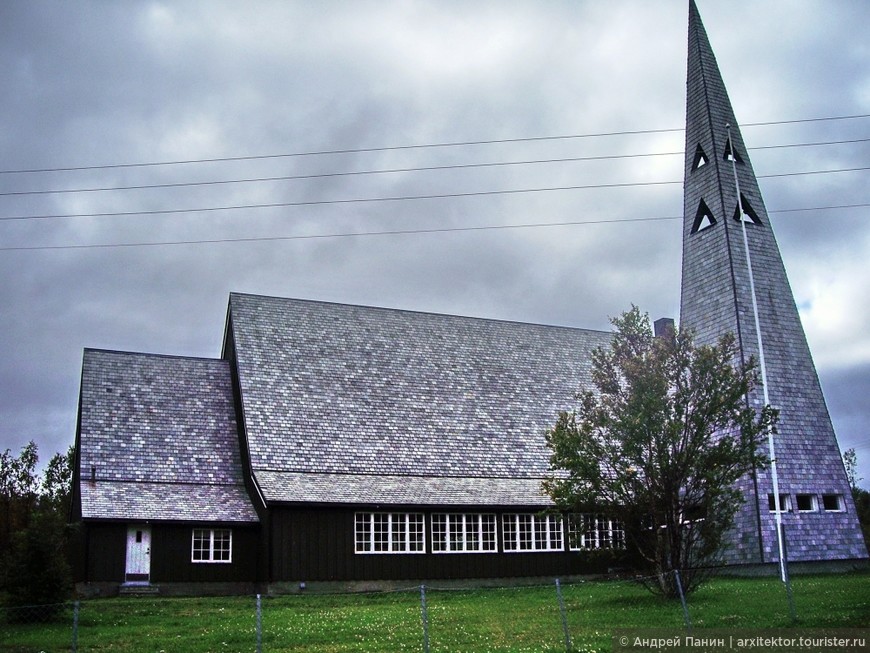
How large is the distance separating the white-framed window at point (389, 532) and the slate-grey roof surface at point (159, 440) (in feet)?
10.8

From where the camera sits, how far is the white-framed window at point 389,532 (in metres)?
27.4

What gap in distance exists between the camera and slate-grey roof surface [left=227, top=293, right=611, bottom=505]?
95.1 ft

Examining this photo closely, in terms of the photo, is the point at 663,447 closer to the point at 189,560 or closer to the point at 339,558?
the point at 339,558

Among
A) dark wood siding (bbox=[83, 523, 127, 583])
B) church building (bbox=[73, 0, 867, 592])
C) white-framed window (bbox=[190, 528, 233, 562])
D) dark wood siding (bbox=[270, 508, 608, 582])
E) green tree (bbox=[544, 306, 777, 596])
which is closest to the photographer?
green tree (bbox=[544, 306, 777, 596])

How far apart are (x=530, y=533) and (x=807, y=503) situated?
909 cm

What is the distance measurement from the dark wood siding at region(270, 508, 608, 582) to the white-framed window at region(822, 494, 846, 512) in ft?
35.2

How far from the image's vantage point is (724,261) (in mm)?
31391

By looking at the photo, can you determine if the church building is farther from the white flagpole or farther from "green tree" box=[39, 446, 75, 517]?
"green tree" box=[39, 446, 75, 517]

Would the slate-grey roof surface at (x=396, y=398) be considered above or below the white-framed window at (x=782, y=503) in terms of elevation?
above

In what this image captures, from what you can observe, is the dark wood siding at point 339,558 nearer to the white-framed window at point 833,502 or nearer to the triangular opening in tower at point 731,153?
the white-framed window at point 833,502

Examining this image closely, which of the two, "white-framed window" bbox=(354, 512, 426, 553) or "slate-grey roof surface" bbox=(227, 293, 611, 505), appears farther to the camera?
"slate-grey roof surface" bbox=(227, 293, 611, 505)

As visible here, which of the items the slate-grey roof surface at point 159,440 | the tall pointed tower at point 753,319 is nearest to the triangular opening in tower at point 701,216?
the tall pointed tower at point 753,319

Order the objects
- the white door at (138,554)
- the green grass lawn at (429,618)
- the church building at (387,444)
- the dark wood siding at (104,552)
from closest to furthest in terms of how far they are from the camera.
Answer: the green grass lawn at (429,618) < the dark wood siding at (104,552) < the white door at (138,554) < the church building at (387,444)

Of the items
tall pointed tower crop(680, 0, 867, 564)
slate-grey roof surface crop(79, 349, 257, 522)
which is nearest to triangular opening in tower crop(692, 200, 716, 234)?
tall pointed tower crop(680, 0, 867, 564)
